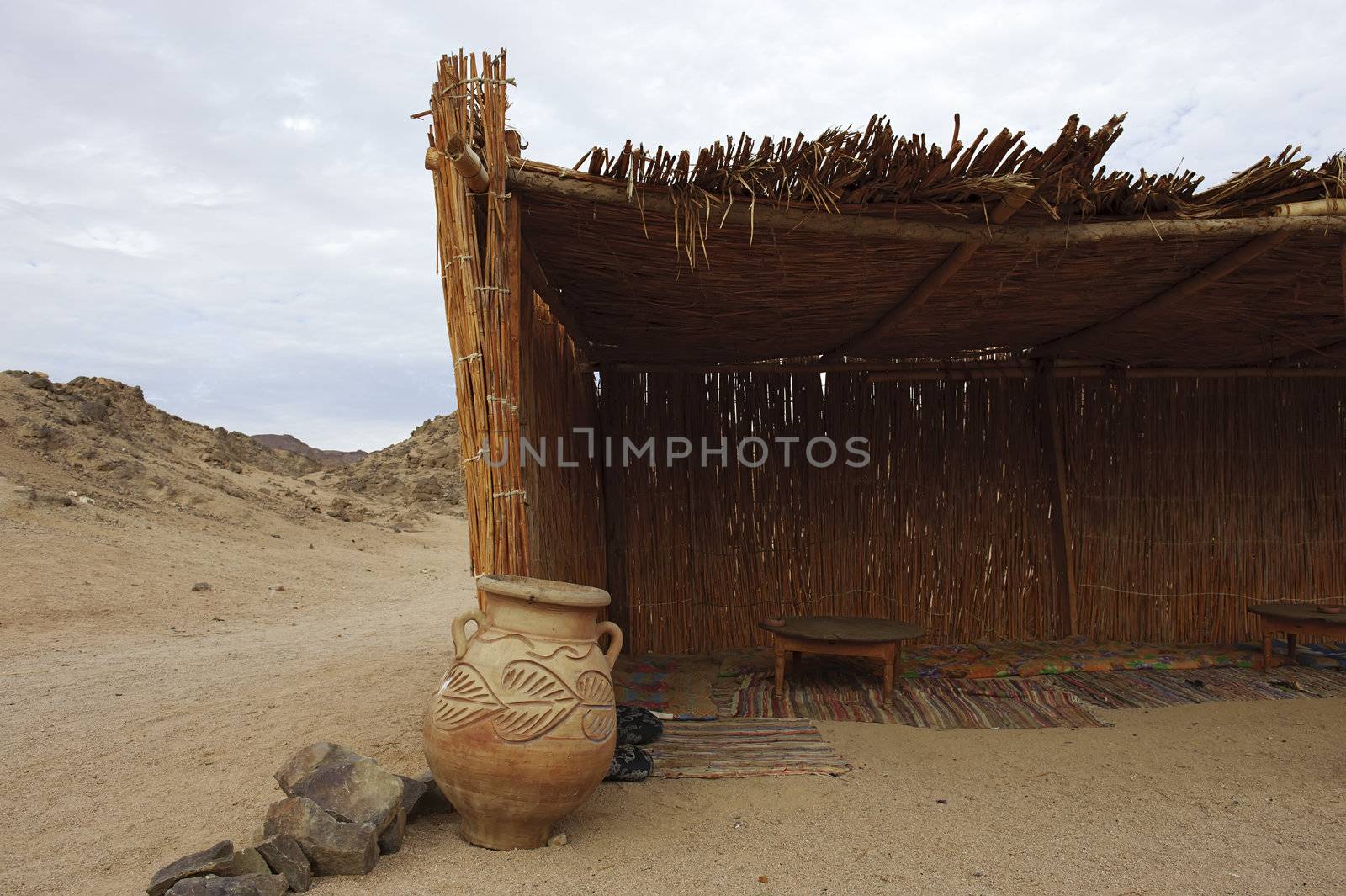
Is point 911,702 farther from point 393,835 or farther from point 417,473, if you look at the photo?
point 417,473

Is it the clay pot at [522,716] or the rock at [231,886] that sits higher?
the clay pot at [522,716]

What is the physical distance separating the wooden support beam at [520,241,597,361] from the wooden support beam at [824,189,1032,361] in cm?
138

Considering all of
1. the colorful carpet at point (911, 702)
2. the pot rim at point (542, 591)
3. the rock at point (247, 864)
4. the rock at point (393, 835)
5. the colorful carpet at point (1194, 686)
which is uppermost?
the pot rim at point (542, 591)

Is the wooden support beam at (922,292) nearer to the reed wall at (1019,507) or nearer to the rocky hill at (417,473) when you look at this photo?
the reed wall at (1019,507)

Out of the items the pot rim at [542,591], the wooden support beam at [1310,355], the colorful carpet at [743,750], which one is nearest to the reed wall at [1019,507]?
the wooden support beam at [1310,355]

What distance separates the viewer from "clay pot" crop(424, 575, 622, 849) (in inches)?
84.3

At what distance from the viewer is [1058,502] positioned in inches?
203

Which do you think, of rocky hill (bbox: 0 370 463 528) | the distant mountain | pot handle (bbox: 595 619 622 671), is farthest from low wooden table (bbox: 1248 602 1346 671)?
the distant mountain

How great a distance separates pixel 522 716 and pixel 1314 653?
15.3 ft

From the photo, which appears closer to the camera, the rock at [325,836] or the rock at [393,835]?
the rock at [325,836]

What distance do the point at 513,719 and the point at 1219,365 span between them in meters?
4.80

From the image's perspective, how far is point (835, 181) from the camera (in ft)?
8.92

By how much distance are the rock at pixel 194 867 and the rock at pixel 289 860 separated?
0.27ft

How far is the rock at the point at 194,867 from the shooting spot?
1.86 m
